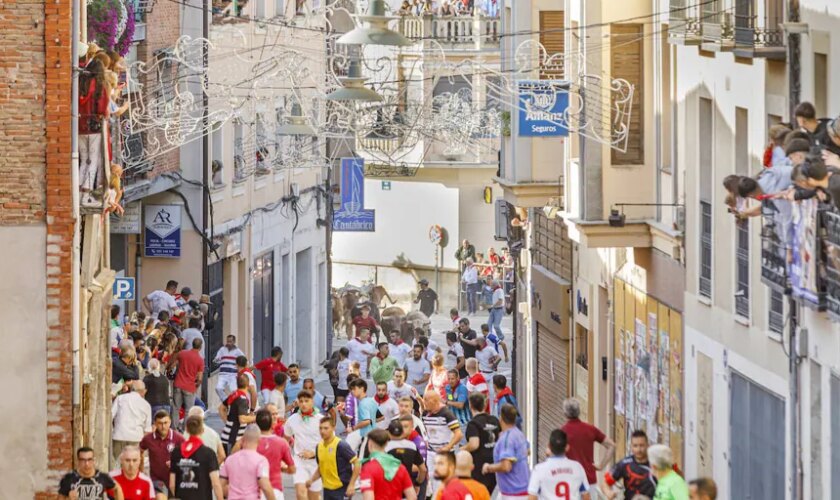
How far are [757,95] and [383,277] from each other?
157ft

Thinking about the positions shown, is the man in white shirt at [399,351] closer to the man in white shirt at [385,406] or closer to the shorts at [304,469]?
the man in white shirt at [385,406]

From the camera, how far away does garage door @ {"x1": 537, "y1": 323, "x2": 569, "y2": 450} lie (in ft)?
109

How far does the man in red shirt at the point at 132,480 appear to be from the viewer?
18.4 metres

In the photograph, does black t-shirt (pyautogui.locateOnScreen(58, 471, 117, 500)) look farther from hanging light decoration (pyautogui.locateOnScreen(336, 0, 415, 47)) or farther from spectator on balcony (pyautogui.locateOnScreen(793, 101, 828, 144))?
spectator on balcony (pyautogui.locateOnScreen(793, 101, 828, 144))

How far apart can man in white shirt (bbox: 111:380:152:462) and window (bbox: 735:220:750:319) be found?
6813 mm

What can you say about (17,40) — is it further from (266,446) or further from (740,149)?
(740,149)

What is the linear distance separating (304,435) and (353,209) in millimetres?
34296

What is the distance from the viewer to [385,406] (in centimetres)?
2347

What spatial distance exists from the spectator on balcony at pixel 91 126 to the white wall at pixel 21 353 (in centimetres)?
96

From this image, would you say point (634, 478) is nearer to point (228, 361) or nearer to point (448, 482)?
point (448, 482)

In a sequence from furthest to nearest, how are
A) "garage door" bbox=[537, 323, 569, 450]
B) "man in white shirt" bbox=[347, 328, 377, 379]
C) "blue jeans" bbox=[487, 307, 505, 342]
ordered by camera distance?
"blue jeans" bbox=[487, 307, 505, 342] < "garage door" bbox=[537, 323, 569, 450] < "man in white shirt" bbox=[347, 328, 377, 379]

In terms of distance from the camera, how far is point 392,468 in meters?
18.4

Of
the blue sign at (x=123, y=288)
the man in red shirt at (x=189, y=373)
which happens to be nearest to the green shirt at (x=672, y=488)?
the man in red shirt at (x=189, y=373)

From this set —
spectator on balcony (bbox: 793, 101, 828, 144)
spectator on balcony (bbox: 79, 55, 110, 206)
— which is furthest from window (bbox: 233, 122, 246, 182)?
spectator on balcony (bbox: 793, 101, 828, 144)
